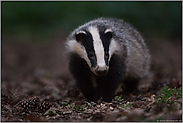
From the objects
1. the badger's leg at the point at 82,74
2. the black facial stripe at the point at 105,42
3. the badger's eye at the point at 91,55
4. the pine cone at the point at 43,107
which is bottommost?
the pine cone at the point at 43,107

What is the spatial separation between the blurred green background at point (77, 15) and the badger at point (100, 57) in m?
7.35

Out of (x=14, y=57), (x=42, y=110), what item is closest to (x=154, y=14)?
(x=14, y=57)

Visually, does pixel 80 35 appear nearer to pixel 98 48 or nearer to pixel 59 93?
pixel 98 48

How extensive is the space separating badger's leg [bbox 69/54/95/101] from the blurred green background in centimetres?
755

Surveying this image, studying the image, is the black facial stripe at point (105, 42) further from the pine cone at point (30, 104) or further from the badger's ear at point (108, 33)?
the pine cone at point (30, 104)

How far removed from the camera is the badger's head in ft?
12.4

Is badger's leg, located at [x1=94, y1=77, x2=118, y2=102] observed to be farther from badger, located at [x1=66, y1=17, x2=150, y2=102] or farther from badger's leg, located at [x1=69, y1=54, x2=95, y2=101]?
badger's leg, located at [x1=69, y1=54, x2=95, y2=101]

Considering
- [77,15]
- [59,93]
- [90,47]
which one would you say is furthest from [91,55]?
[77,15]

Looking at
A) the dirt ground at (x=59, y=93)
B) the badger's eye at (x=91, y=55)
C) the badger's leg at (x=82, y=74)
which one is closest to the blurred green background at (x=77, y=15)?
the dirt ground at (x=59, y=93)

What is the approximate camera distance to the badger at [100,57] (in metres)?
3.87

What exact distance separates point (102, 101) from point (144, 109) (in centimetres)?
94

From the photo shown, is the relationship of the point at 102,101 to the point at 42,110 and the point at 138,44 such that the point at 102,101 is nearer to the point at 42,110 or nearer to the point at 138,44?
the point at 42,110

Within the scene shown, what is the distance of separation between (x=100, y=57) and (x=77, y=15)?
9.33 meters

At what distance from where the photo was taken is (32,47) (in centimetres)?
1223
